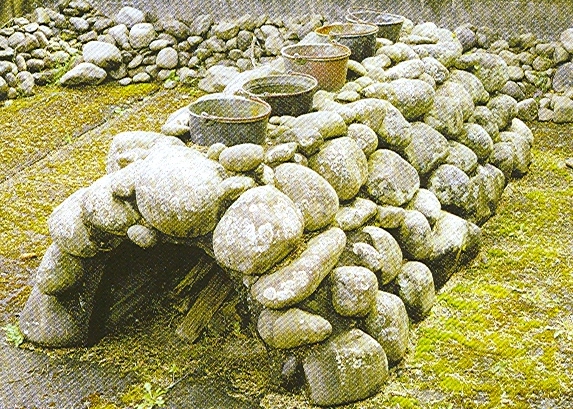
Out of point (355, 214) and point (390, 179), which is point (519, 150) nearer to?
point (390, 179)

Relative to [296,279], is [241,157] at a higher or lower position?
higher

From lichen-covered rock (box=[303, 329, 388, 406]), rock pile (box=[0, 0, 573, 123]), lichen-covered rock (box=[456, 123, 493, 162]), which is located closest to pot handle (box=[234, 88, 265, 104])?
lichen-covered rock (box=[303, 329, 388, 406])

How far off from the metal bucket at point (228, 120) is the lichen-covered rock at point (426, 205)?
1428mm

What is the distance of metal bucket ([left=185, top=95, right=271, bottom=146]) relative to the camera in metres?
4.72

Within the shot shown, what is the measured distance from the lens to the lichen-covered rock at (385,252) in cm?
500

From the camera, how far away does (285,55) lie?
582 centimetres

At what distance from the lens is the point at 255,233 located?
4301 mm

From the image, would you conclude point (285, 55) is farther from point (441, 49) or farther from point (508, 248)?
point (508, 248)

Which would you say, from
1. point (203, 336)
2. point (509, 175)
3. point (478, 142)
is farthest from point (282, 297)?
point (509, 175)

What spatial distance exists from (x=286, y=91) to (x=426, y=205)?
4.37ft

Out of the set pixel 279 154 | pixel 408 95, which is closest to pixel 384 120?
pixel 408 95

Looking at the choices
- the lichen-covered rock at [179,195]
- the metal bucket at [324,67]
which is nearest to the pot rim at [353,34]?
the metal bucket at [324,67]

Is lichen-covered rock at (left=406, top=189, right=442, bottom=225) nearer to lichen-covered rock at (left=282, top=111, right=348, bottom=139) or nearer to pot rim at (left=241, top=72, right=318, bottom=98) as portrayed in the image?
lichen-covered rock at (left=282, top=111, right=348, bottom=139)

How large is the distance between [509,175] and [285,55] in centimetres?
265
